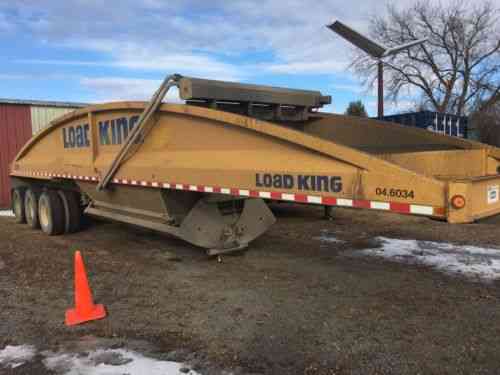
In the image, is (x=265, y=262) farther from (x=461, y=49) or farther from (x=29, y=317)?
(x=461, y=49)

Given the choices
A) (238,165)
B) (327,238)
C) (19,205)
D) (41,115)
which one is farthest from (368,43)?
(41,115)

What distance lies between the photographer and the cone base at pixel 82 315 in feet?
12.7

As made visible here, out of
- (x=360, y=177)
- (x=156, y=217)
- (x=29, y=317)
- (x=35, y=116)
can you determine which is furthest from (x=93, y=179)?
(x=35, y=116)

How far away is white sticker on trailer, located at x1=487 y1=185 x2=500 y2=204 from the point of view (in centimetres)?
338

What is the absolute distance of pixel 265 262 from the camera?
577 centimetres

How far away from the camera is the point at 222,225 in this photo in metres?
5.70

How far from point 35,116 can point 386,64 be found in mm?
21419

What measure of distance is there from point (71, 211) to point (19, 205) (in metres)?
2.28

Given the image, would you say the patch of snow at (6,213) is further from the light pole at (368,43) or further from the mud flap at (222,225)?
the light pole at (368,43)

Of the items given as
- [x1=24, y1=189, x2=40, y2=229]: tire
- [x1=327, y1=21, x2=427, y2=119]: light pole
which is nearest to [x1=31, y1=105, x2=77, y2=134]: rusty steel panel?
[x1=24, y1=189, x2=40, y2=229]: tire

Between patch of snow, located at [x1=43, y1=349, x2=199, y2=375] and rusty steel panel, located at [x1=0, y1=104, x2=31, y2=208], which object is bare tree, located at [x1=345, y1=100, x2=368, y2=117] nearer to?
rusty steel panel, located at [x1=0, y1=104, x2=31, y2=208]

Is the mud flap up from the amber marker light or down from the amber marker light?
down

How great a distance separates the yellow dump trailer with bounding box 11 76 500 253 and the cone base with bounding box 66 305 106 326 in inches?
63.0

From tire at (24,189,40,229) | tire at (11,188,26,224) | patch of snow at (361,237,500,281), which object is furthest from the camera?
tire at (11,188,26,224)
